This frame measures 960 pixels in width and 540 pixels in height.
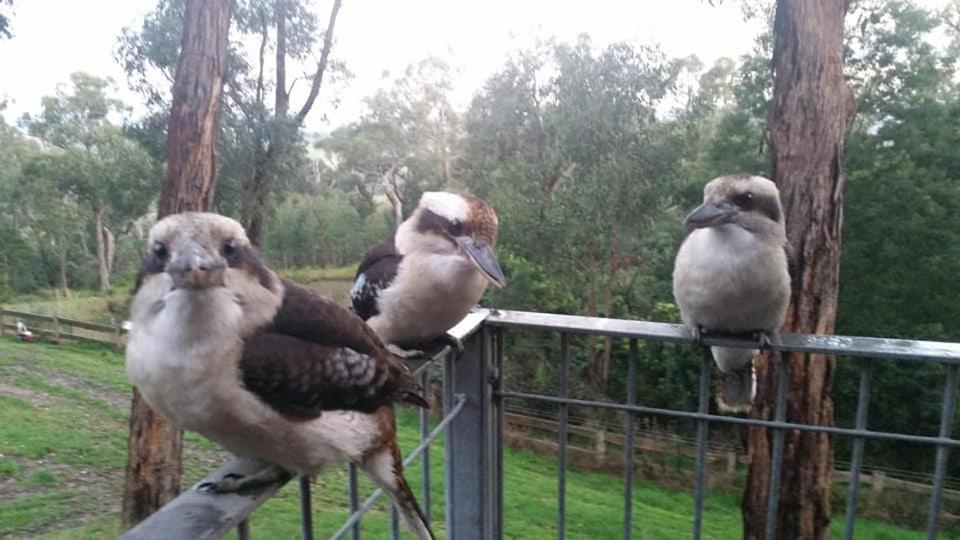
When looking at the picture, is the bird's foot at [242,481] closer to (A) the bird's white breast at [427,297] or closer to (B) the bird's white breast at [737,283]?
(A) the bird's white breast at [427,297]

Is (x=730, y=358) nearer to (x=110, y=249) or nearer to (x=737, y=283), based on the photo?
(x=737, y=283)

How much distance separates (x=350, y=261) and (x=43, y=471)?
27.1ft

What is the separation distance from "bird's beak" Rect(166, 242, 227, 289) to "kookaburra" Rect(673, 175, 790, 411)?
1.44 metres

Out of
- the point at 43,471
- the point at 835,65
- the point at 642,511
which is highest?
the point at 835,65

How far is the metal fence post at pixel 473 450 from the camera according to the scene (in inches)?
76.9

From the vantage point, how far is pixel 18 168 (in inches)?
734

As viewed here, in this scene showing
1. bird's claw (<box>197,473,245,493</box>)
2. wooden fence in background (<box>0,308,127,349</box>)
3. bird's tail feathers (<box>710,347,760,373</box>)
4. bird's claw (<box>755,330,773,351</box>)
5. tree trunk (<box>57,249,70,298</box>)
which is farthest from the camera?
tree trunk (<box>57,249,70,298</box>)

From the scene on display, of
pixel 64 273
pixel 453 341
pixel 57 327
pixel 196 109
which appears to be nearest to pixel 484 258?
pixel 453 341

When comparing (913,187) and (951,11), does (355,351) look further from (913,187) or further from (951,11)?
(951,11)

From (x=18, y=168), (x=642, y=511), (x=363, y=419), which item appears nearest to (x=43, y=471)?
(x=642, y=511)

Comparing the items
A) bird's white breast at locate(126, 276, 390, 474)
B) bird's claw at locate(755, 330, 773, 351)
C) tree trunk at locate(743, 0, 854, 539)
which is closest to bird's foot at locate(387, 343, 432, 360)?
bird's white breast at locate(126, 276, 390, 474)

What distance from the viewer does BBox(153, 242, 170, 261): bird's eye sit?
1209mm

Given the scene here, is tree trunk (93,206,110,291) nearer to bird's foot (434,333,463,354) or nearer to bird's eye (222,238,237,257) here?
bird's foot (434,333,463,354)

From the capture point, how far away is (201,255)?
1150 millimetres
